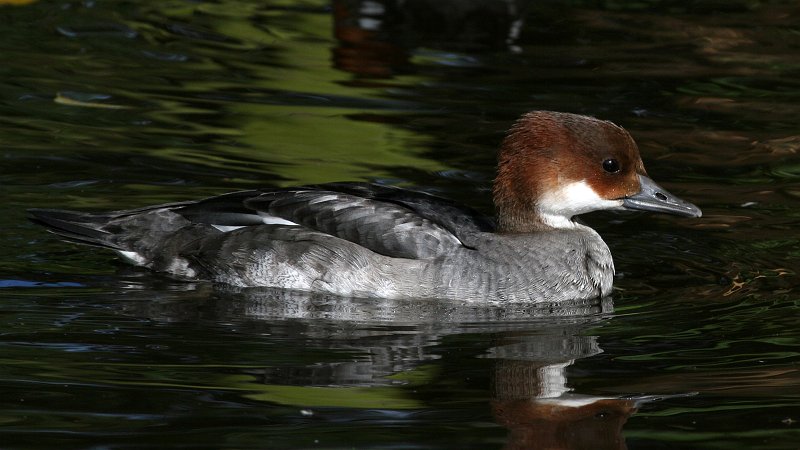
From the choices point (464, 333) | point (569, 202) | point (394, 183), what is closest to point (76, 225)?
point (394, 183)

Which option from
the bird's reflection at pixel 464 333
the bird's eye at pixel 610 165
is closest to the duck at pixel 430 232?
the bird's eye at pixel 610 165

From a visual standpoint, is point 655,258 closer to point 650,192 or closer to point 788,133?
point 650,192

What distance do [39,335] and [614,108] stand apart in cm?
645

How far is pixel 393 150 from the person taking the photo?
1169 centimetres

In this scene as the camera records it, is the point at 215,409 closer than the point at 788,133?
Yes

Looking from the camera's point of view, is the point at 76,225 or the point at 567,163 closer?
the point at 567,163

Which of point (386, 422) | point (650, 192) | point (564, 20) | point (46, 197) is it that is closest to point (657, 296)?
point (650, 192)

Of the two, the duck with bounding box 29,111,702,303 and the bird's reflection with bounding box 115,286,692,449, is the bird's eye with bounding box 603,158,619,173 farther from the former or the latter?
the bird's reflection with bounding box 115,286,692,449

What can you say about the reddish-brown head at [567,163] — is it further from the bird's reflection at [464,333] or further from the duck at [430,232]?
the bird's reflection at [464,333]

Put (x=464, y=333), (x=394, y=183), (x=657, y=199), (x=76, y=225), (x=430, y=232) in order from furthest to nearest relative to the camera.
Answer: (x=394, y=183) → (x=76, y=225) → (x=657, y=199) → (x=430, y=232) → (x=464, y=333)

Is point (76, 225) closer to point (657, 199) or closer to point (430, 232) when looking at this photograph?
point (430, 232)

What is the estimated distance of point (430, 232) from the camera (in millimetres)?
8898

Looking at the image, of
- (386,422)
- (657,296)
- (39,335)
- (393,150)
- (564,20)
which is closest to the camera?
(386,422)

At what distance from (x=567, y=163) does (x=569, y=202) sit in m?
0.29
